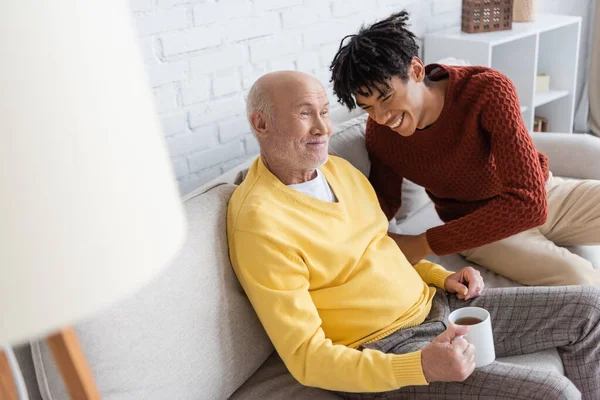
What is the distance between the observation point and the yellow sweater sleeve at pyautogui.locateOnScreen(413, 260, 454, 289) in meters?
1.74

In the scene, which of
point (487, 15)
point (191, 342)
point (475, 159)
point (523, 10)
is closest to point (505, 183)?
point (475, 159)

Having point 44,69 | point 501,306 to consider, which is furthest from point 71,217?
point 501,306

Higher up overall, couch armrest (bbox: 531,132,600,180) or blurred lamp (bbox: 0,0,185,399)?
blurred lamp (bbox: 0,0,185,399)

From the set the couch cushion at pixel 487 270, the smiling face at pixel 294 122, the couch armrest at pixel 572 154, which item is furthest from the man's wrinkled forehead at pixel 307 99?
the couch armrest at pixel 572 154

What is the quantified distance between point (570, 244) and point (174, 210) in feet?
5.80

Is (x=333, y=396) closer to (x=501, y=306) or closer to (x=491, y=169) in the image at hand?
(x=501, y=306)

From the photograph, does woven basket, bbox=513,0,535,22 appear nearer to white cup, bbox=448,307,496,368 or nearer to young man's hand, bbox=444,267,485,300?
young man's hand, bbox=444,267,485,300

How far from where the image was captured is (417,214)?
7.57 feet

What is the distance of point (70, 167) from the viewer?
51 cm

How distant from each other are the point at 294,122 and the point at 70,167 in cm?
103

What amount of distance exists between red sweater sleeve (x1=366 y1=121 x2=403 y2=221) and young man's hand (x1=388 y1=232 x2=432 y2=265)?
0.17 m

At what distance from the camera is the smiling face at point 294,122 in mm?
1524

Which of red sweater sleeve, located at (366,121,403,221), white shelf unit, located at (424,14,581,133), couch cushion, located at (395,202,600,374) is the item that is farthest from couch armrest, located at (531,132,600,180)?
red sweater sleeve, located at (366,121,403,221)

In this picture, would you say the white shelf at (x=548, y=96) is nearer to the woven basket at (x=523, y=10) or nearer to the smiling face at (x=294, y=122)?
the woven basket at (x=523, y=10)
